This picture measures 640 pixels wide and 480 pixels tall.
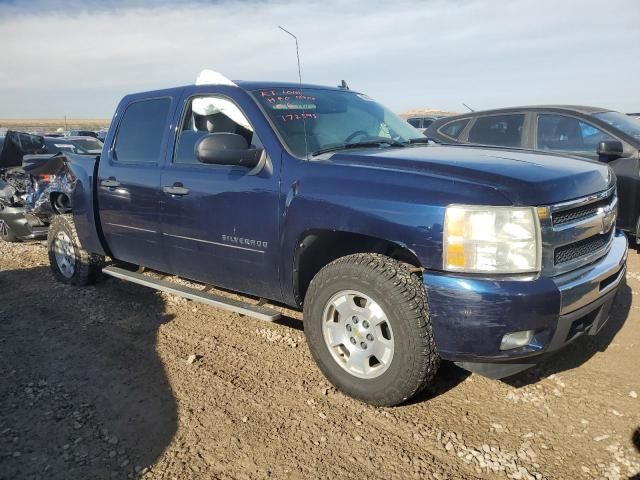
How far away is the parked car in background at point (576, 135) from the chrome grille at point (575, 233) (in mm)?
2662

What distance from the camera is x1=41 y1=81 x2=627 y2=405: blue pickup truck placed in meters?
2.61

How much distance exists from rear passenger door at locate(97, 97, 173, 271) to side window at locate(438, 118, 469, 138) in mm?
4162

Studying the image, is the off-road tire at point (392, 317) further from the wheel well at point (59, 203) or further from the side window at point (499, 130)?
the side window at point (499, 130)

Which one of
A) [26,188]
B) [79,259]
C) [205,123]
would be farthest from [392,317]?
[26,188]

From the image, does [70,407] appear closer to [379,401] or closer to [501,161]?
[379,401]

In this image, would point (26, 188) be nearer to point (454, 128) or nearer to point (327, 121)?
point (327, 121)

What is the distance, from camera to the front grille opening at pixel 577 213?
8.98ft

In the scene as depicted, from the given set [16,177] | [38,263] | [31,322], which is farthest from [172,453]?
[16,177]

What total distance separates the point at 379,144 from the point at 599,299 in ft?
5.83

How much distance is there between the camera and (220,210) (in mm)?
3701

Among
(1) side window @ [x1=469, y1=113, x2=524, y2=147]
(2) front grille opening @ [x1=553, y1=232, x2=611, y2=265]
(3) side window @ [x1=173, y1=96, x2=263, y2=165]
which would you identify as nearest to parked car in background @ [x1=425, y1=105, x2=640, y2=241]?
(1) side window @ [x1=469, y1=113, x2=524, y2=147]

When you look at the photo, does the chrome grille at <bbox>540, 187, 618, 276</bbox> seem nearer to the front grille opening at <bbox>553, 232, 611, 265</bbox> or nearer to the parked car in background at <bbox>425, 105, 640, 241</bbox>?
the front grille opening at <bbox>553, 232, 611, 265</bbox>

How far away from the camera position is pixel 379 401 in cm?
302

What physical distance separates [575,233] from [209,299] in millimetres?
2524
